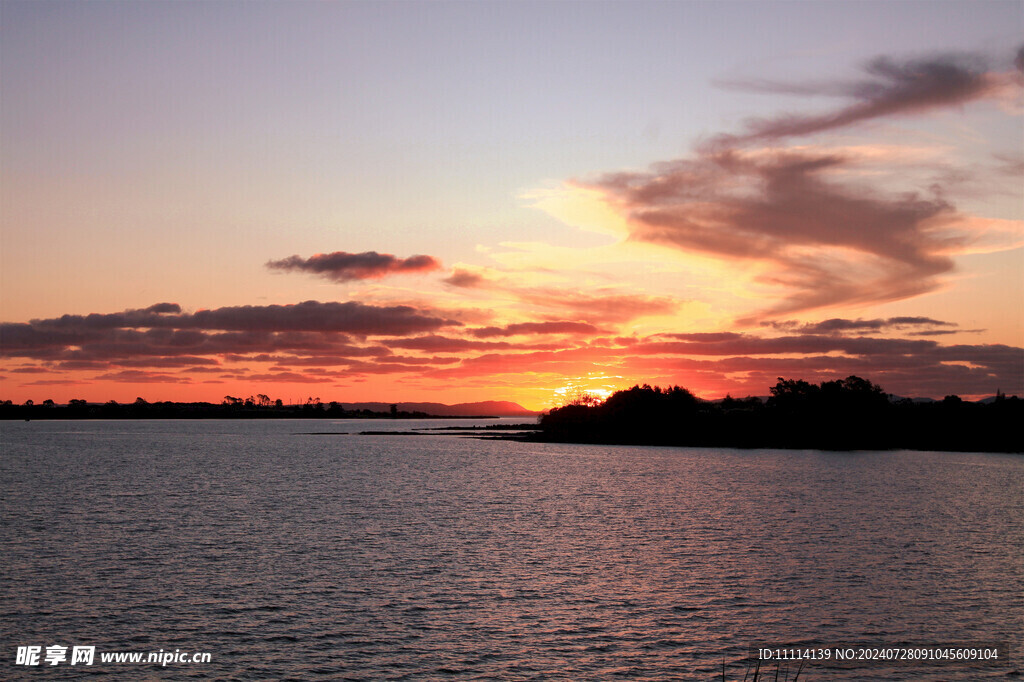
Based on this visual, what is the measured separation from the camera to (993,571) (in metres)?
48.1

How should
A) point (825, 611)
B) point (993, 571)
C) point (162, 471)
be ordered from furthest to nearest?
point (162, 471) → point (993, 571) → point (825, 611)

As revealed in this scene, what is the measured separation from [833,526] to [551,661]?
147ft

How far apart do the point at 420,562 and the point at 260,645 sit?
57.7ft

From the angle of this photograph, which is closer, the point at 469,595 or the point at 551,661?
the point at 551,661

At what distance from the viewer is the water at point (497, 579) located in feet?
104

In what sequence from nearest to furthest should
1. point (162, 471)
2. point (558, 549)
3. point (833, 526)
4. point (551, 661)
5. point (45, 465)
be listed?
point (551, 661) < point (558, 549) < point (833, 526) < point (162, 471) < point (45, 465)

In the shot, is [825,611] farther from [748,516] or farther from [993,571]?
[748,516]

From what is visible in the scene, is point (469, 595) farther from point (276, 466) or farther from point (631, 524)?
point (276, 466)

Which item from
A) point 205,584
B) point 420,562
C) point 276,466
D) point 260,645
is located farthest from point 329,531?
point 276,466

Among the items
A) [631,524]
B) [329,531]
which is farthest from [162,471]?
[631,524]

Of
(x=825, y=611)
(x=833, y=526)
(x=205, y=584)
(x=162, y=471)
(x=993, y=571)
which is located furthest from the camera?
(x=162, y=471)

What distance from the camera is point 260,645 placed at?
32.4 m

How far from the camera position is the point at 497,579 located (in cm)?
4469

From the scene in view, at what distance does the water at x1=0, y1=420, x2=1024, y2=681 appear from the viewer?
3181 cm
